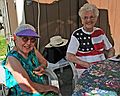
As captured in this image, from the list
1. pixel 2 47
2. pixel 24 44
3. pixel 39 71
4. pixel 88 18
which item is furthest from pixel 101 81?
pixel 2 47

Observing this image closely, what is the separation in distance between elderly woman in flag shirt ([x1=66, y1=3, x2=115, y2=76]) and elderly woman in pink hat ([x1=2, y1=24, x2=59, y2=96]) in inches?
20.8

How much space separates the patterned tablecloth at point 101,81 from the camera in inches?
86.4

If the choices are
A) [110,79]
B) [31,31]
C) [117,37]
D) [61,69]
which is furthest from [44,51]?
[110,79]

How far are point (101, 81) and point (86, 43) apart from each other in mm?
849

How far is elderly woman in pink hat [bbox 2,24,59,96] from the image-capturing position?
246cm

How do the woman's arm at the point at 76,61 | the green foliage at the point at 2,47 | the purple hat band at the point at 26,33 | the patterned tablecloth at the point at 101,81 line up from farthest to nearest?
the green foliage at the point at 2,47 → the woman's arm at the point at 76,61 → the purple hat band at the point at 26,33 → the patterned tablecloth at the point at 101,81

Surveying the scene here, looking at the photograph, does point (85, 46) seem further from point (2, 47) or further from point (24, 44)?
point (2, 47)

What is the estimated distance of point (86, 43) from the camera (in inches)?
124

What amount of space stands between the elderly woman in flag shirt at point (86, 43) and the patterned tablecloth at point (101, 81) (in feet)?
1.28

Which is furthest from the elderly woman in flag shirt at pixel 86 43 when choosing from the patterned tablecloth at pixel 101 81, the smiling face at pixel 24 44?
the smiling face at pixel 24 44

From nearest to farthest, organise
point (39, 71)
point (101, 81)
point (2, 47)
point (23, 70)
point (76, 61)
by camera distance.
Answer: point (101, 81) → point (23, 70) → point (39, 71) → point (76, 61) → point (2, 47)

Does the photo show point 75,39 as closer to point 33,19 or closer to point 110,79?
point 110,79

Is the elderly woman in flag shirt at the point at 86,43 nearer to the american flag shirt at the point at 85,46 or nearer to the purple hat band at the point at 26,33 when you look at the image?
the american flag shirt at the point at 85,46

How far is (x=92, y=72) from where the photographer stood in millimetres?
2572
